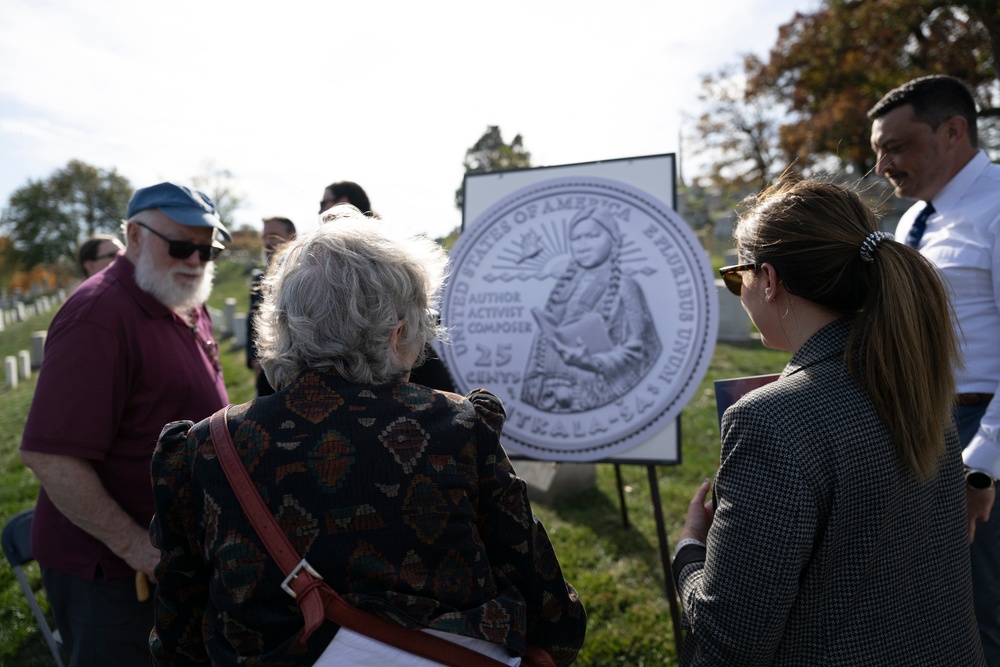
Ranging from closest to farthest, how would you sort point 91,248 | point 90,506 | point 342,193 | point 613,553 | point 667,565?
point 90,506 < point 667,565 < point 342,193 < point 613,553 < point 91,248

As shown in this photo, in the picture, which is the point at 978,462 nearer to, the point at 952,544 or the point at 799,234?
the point at 952,544

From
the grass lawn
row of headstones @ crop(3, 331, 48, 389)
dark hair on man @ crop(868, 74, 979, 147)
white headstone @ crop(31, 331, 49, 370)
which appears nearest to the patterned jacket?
the grass lawn

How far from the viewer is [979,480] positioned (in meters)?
2.01

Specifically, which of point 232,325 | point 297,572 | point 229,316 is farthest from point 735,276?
point 229,316

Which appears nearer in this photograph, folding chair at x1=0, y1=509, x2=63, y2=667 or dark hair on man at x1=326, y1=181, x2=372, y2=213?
folding chair at x1=0, y1=509, x2=63, y2=667

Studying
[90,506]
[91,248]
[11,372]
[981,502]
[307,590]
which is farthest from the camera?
[11,372]

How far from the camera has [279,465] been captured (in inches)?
44.9

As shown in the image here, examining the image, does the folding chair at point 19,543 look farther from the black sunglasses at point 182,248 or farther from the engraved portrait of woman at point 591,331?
the engraved portrait of woman at point 591,331

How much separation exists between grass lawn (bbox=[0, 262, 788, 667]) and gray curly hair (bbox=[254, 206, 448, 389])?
236cm

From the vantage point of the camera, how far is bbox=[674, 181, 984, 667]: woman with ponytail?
3.86 ft

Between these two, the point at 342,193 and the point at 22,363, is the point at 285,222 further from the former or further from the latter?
the point at 22,363

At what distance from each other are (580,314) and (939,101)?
164cm

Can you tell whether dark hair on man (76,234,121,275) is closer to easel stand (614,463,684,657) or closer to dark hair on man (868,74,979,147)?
easel stand (614,463,684,657)

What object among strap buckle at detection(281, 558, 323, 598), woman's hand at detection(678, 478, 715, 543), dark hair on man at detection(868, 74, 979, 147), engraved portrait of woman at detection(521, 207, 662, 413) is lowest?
woman's hand at detection(678, 478, 715, 543)
